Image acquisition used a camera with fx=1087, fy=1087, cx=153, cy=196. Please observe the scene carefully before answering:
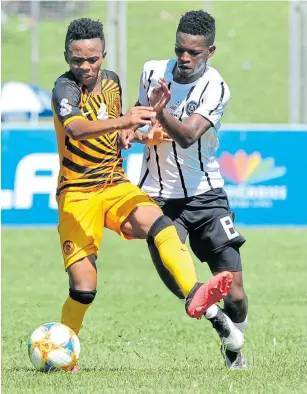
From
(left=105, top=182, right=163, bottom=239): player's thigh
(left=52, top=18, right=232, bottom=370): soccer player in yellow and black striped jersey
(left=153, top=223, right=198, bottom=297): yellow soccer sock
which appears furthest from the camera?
(left=105, top=182, right=163, bottom=239): player's thigh

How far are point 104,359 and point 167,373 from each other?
39.7 inches

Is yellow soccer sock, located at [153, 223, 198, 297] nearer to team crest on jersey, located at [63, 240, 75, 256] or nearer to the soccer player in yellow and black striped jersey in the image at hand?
the soccer player in yellow and black striped jersey

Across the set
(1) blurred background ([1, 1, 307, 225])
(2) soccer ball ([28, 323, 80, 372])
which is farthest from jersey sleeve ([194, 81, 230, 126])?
(1) blurred background ([1, 1, 307, 225])

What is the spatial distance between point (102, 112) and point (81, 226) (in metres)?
0.75

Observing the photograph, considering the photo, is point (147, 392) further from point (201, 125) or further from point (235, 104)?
point (235, 104)

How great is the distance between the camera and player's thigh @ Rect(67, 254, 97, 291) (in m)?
6.99

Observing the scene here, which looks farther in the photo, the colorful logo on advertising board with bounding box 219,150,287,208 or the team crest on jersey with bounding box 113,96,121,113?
the colorful logo on advertising board with bounding box 219,150,287,208

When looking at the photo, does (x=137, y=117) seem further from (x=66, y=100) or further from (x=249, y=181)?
(x=249, y=181)

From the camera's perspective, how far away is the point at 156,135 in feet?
23.2

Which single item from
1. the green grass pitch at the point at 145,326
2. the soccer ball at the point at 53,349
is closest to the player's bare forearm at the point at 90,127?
the soccer ball at the point at 53,349

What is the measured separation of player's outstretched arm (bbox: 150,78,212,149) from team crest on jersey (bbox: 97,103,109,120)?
43cm

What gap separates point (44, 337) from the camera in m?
6.91

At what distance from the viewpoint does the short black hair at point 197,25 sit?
22.9 ft

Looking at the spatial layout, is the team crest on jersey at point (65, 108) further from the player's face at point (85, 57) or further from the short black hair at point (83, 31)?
the short black hair at point (83, 31)
